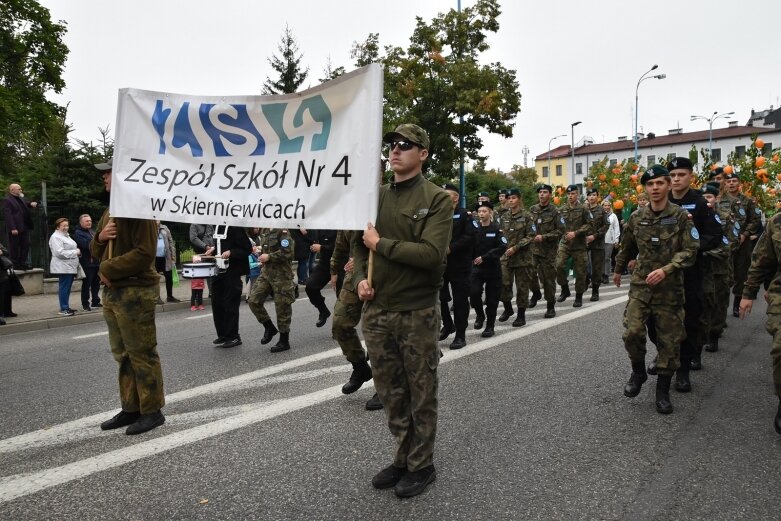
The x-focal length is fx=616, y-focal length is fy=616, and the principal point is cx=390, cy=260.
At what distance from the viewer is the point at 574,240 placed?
11.7m

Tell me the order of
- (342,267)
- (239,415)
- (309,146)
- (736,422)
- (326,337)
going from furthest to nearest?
(326,337) → (342,267) → (239,415) → (736,422) → (309,146)

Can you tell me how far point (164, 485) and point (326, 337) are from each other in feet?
15.9

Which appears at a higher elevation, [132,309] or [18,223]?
[18,223]

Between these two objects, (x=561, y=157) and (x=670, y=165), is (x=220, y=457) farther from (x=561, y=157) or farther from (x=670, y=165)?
(x=561, y=157)

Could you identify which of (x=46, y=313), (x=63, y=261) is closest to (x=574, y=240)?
(x=63, y=261)

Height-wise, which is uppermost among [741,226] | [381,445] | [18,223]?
[18,223]

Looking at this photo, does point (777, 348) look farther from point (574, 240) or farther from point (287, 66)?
point (287, 66)

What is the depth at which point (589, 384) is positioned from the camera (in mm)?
5645

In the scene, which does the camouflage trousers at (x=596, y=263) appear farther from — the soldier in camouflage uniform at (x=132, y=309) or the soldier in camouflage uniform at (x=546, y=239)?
the soldier in camouflage uniform at (x=132, y=309)

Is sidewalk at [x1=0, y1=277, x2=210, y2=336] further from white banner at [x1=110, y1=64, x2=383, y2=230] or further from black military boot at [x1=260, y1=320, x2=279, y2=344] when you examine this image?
white banner at [x1=110, y1=64, x2=383, y2=230]

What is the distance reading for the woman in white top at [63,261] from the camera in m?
11.1

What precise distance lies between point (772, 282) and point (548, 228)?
6.01 meters

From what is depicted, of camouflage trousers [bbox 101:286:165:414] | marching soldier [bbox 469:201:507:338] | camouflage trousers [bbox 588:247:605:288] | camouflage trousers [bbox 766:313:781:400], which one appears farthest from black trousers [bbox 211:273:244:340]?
camouflage trousers [bbox 588:247:605:288]

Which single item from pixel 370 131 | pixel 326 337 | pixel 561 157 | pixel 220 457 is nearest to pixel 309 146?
pixel 370 131
